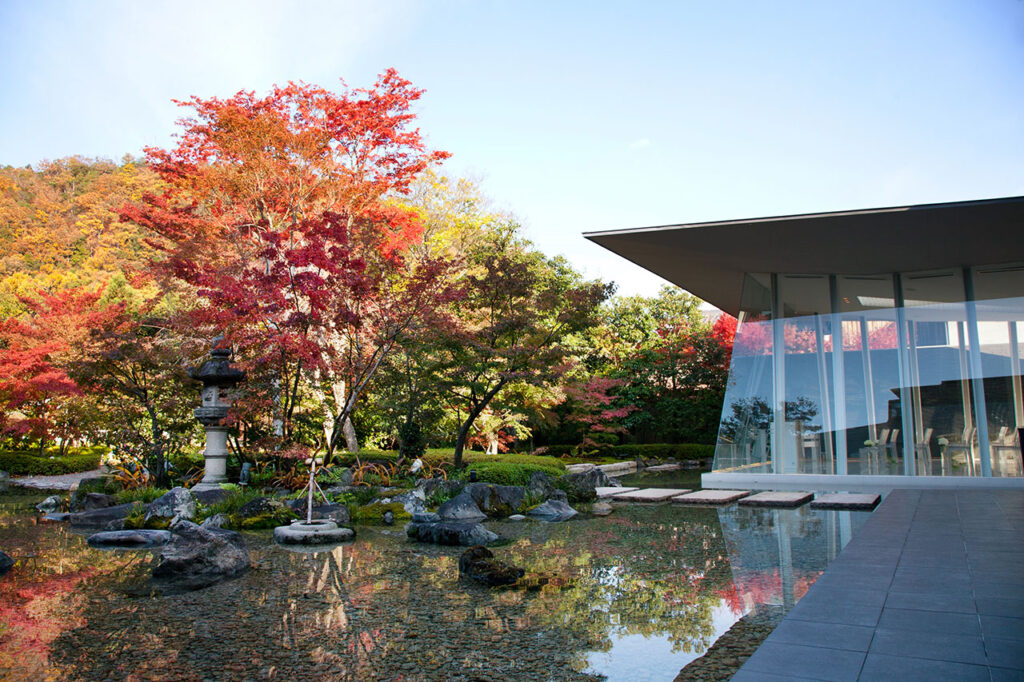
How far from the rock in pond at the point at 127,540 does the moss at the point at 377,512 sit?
7.98ft

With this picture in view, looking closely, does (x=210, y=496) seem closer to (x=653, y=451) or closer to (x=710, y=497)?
(x=710, y=497)

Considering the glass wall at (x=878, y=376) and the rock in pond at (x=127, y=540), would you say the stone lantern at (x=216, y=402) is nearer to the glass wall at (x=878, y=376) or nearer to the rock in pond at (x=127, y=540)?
the rock in pond at (x=127, y=540)

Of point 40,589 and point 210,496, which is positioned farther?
point 210,496

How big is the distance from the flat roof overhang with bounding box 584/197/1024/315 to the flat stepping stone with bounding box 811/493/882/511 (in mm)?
3856

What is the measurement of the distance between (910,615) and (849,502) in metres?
6.22

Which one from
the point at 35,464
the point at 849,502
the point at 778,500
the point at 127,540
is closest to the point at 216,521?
the point at 127,540

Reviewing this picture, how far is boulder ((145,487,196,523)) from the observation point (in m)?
8.24

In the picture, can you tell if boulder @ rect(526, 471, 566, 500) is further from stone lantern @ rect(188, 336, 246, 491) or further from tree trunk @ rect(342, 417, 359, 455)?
tree trunk @ rect(342, 417, 359, 455)

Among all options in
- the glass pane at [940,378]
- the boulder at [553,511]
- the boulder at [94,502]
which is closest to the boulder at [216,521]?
the boulder at [94,502]

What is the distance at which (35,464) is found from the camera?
15.3m

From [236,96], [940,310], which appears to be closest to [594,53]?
[940,310]

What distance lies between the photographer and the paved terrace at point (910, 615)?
8.67 ft

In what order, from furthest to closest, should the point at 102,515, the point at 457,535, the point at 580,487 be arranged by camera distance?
the point at 580,487 < the point at 102,515 < the point at 457,535

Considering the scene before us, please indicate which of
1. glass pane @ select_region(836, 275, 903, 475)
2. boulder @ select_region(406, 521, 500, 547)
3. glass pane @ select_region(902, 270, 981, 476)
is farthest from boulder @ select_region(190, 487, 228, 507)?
glass pane @ select_region(902, 270, 981, 476)
